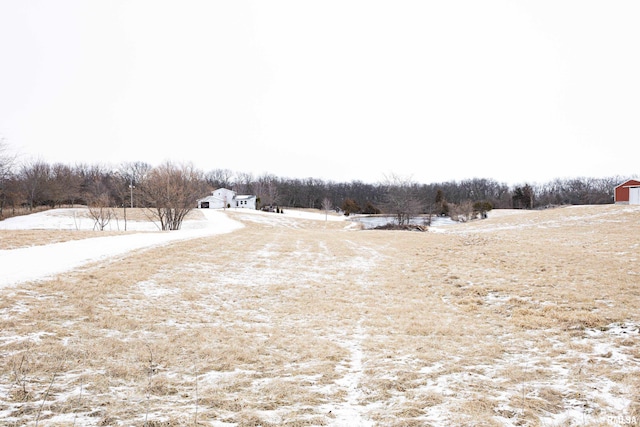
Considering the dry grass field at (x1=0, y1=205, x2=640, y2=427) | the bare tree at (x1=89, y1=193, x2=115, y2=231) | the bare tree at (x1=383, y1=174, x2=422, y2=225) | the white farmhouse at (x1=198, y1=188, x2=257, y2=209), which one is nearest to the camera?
the dry grass field at (x1=0, y1=205, x2=640, y2=427)

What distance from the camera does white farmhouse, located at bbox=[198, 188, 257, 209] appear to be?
7589 cm

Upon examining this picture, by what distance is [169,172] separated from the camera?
106ft

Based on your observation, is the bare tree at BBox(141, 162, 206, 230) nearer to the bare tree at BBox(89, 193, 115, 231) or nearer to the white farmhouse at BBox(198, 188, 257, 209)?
the bare tree at BBox(89, 193, 115, 231)

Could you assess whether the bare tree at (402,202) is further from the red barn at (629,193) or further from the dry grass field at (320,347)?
the dry grass field at (320,347)

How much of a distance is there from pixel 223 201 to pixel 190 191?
44.1 meters

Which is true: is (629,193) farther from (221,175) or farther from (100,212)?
(221,175)

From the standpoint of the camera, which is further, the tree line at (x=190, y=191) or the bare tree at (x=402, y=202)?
the bare tree at (x=402, y=202)

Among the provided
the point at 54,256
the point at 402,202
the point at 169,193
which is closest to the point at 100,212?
the point at 169,193

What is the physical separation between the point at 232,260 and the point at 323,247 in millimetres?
6304

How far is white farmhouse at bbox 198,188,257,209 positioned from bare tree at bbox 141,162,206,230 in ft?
139

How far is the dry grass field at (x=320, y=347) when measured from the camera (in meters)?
3.56

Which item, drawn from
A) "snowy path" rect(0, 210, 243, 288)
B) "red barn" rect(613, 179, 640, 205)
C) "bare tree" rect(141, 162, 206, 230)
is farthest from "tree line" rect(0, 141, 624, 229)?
"red barn" rect(613, 179, 640, 205)

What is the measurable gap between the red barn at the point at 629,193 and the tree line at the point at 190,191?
70.2 ft

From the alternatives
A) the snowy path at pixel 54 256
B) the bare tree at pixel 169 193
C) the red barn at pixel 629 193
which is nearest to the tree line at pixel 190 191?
the bare tree at pixel 169 193
